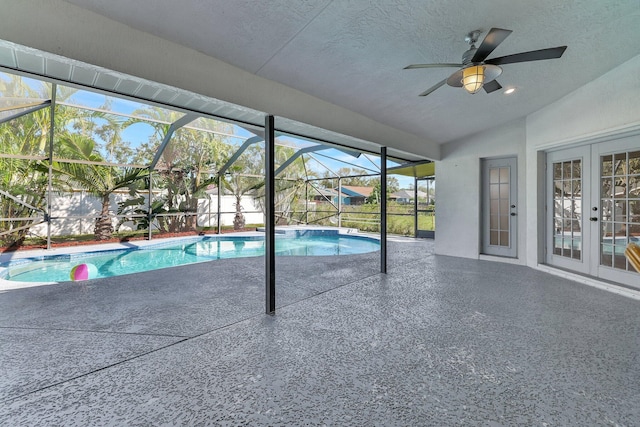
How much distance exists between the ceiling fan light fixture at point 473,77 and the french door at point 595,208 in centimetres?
293

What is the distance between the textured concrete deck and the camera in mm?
1845

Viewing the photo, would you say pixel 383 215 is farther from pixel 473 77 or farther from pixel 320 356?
pixel 320 356

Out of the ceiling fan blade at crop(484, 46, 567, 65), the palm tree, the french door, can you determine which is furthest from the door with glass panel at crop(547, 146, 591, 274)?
the palm tree

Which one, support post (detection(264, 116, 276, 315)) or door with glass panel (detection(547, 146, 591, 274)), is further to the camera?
door with glass panel (detection(547, 146, 591, 274))

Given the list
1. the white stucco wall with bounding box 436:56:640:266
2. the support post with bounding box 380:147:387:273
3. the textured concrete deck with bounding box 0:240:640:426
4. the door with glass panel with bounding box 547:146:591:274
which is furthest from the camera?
the support post with bounding box 380:147:387:273

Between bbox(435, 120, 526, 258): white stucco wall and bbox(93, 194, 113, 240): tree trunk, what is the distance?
369 inches

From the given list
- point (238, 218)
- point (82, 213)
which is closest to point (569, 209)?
point (238, 218)

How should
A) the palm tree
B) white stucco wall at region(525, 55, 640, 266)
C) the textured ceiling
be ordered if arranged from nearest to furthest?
the textured ceiling
white stucco wall at region(525, 55, 640, 266)
the palm tree

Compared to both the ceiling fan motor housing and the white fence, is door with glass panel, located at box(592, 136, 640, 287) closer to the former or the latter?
the ceiling fan motor housing

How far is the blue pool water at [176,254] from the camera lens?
6387 millimetres

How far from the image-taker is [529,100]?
4.99 m

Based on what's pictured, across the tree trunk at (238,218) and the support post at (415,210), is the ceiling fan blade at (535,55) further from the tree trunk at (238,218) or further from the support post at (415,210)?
the tree trunk at (238,218)

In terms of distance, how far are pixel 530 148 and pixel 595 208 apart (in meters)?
1.57

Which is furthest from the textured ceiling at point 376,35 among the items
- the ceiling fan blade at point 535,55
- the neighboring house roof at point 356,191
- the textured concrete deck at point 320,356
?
the neighboring house roof at point 356,191
